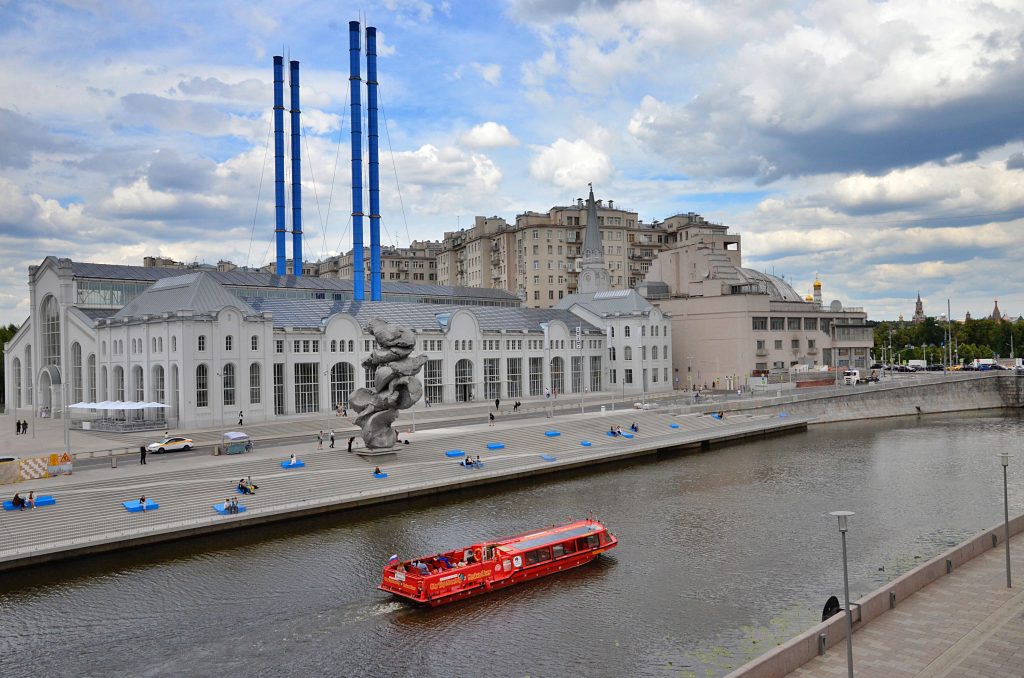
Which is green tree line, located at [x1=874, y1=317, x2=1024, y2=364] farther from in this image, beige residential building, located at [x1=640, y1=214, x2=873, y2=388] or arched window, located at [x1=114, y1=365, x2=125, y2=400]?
arched window, located at [x1=114, y1=365, x2=125, y2=400]

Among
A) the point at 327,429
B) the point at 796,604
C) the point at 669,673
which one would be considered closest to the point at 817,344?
the point at 327,429

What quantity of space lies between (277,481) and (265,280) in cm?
6705

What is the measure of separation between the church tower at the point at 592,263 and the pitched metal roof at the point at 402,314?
44.3ft

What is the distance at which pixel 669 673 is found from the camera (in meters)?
25.9

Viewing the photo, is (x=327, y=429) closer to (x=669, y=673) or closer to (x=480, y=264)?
(x=669, y=673)

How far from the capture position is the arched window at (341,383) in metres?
87.6

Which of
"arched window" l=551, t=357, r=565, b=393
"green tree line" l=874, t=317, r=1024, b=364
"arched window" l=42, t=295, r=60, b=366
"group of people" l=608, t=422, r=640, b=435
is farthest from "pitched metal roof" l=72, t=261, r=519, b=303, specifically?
"green tree line" l=874, t=317, r=1024, b=364

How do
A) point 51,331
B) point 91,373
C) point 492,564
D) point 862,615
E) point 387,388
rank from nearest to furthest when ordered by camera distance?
1. point 862,615
2. point 492,564
3. point 387,388
4. point 91,373
5. point 51,331

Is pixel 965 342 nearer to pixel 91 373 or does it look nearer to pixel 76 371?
pixel 91 373

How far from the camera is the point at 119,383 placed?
8588cm

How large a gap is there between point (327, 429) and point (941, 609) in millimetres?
56454

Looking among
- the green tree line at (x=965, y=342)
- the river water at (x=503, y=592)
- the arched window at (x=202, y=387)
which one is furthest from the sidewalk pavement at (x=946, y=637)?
the green tree line at (x=965, y=342)

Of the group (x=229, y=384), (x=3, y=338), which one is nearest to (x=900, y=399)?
(x=229, y=384)

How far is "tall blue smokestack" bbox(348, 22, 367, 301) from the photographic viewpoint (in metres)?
110
